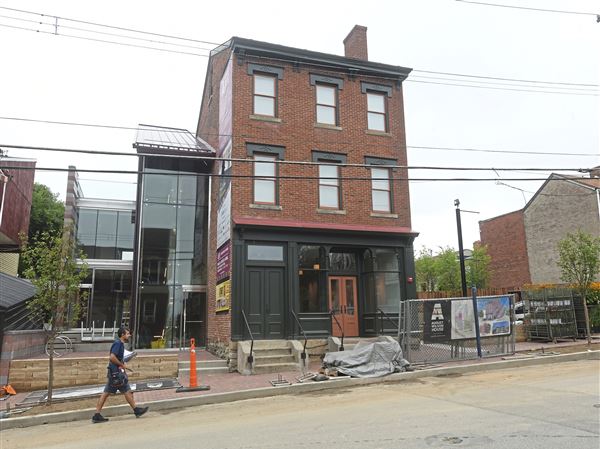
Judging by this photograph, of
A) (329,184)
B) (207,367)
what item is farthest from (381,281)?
(207,367)

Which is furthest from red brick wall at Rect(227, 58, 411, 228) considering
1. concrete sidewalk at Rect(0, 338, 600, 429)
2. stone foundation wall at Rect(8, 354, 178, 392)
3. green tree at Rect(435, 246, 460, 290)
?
green tree at Rect(435, 246, 460, 290)

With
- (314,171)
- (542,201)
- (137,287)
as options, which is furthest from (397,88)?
(542,201)

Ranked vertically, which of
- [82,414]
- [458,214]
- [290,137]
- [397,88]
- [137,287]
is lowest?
[82,414]

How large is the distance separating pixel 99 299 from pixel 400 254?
14696 millimetres

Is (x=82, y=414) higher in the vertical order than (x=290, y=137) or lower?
lower

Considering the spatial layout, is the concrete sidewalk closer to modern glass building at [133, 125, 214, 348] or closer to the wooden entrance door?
the wooden entrance door

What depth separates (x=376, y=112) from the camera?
19.1 m

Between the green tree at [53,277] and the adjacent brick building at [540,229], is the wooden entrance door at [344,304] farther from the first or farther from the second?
the adjacent brick building at [540,229]

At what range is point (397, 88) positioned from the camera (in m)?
19.5

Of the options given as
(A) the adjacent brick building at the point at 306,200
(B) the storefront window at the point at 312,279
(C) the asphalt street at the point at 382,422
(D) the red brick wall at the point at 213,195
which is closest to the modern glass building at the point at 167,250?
(D) the red brick wall at the point at 213,195

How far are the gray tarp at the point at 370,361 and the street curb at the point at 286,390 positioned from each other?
32cm

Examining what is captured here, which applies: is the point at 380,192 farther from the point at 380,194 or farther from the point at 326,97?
the point at 326,97

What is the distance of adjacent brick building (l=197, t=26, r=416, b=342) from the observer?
1591 cm

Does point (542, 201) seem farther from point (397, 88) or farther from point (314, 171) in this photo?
point (314, 171)
